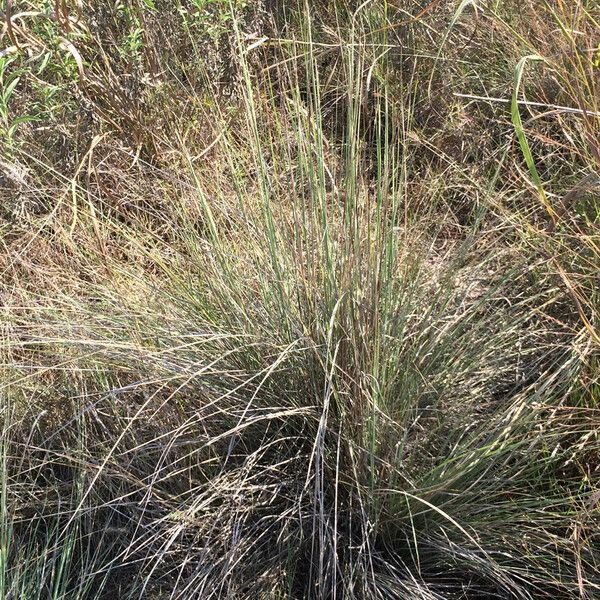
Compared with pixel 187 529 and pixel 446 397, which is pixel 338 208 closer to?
pixel 446 397

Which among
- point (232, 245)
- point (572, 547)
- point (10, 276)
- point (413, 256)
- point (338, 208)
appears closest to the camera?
point (572, 547)

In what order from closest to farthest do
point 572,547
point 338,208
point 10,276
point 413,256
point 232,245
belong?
point 572,547, point 338,208, point 413,256, point 232,245, point 10,276

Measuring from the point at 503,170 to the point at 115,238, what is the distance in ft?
3.82

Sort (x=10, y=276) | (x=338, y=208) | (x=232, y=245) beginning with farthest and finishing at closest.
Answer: (x=10, y=276) → (x=232, y=245) → (x=338, y=208)

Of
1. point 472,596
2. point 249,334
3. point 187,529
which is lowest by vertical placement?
point 472,596

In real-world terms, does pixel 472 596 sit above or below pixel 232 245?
below

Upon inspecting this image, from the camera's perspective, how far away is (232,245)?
213 cm

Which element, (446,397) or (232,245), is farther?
(232,245)

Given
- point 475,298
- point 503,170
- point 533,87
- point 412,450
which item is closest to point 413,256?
point 475,298

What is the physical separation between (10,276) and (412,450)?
1.31 m

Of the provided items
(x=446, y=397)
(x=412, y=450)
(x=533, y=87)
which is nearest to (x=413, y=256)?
(x=446, y=397)

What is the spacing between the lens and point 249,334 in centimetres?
176

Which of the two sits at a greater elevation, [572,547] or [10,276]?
[10,276]

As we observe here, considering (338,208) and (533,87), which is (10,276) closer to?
(338,208)
